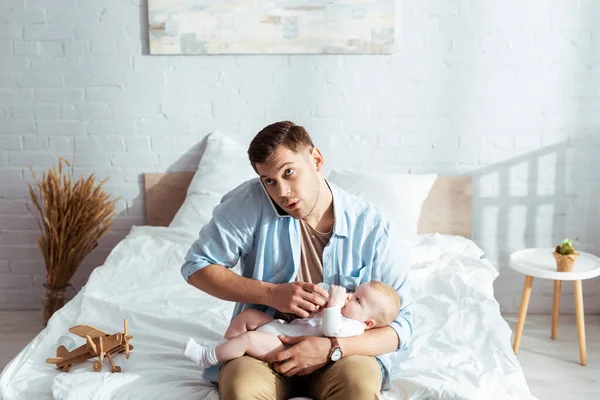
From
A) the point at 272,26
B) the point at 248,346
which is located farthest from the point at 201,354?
the point at 272,26

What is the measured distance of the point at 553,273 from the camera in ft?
10.1

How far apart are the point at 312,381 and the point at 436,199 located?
6.19 feet

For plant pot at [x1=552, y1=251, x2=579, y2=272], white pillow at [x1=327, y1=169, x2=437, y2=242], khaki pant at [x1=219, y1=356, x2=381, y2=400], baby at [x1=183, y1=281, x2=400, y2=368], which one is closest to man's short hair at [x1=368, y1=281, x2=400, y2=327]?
baby at [x1=183, y1=281, x2=400, y2=368]

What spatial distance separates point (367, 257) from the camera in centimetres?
208

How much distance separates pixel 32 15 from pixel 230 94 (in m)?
1.07

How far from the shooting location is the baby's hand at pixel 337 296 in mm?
1930

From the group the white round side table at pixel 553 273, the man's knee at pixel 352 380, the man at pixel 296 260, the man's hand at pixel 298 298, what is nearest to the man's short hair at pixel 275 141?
the man at pixel 296 260

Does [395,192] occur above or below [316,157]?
below

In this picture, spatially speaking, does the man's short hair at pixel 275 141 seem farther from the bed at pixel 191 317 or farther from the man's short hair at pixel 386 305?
the bed at pixel 191 317

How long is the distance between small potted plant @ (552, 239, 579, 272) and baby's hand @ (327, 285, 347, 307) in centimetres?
153

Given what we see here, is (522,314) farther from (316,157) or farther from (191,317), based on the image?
(316,157)

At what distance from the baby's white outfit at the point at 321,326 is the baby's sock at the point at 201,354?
0.14 metres

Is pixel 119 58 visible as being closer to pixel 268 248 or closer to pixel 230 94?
pixel 230 94

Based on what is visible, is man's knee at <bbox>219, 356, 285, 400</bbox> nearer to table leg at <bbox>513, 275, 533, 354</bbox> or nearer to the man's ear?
the man's ear
